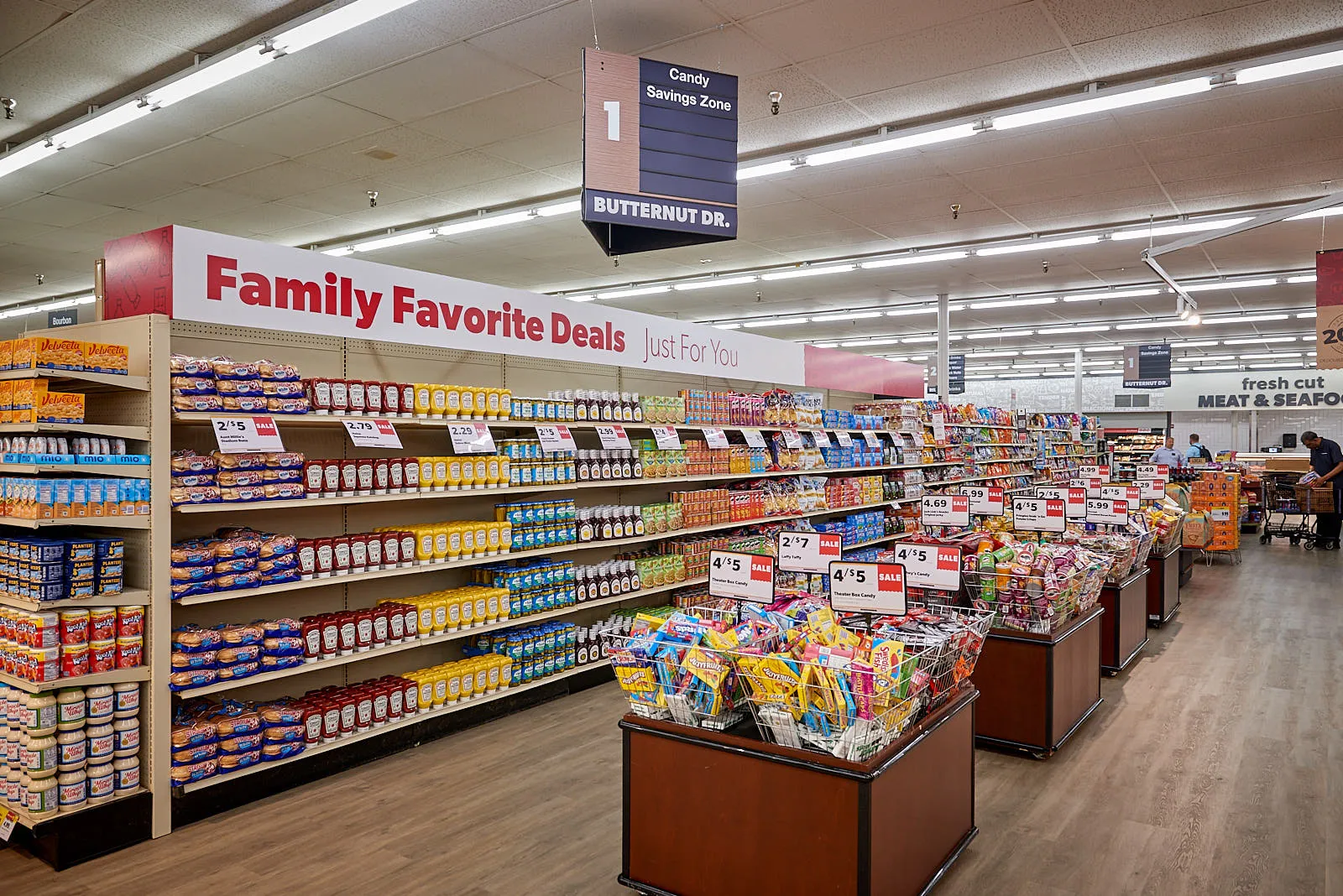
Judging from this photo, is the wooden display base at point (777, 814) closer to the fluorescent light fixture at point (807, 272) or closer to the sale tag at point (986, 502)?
the sale tag at point (986, 502)

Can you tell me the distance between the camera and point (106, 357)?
3.60 meters

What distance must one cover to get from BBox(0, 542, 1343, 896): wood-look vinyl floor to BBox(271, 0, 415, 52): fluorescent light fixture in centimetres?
409

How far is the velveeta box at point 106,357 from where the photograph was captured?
3.53 meters

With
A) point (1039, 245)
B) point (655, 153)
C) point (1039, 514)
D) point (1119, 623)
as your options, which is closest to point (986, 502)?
point (1039, 514)

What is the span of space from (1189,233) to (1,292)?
18.1 m

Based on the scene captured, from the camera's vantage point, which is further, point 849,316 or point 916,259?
point 849,316

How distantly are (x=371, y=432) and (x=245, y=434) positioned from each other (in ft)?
2.06

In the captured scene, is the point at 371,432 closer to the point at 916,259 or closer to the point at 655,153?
the point at 655,153

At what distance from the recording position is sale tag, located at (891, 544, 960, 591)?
368 cm

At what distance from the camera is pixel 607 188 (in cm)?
393

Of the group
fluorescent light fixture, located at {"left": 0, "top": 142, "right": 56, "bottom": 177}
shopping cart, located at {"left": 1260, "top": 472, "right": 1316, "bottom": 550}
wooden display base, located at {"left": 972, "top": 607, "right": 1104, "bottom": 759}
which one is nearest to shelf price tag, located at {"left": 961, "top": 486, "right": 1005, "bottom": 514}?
wooden display base, located at {"left": 972, "top": 607, "right": 1104, "bottom": 759}

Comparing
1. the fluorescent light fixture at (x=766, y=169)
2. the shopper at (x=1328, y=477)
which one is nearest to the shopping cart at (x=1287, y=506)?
the shopper at (x=1328, y=477)

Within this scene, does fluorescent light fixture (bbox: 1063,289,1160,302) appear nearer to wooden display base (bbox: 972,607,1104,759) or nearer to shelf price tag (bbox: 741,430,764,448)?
shelf price tag (bbox: 741,430,764,448)

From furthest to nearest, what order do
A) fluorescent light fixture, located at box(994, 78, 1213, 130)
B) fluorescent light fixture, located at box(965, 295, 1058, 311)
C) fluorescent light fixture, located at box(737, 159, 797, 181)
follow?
fluorescent light fixture, located at box(965, 295, 1058, 311) < fluorescent light fixture, located at box(737, 159, 797, 181) < fluorescent light fixture, located at box(994, 78, 1213, 130)
